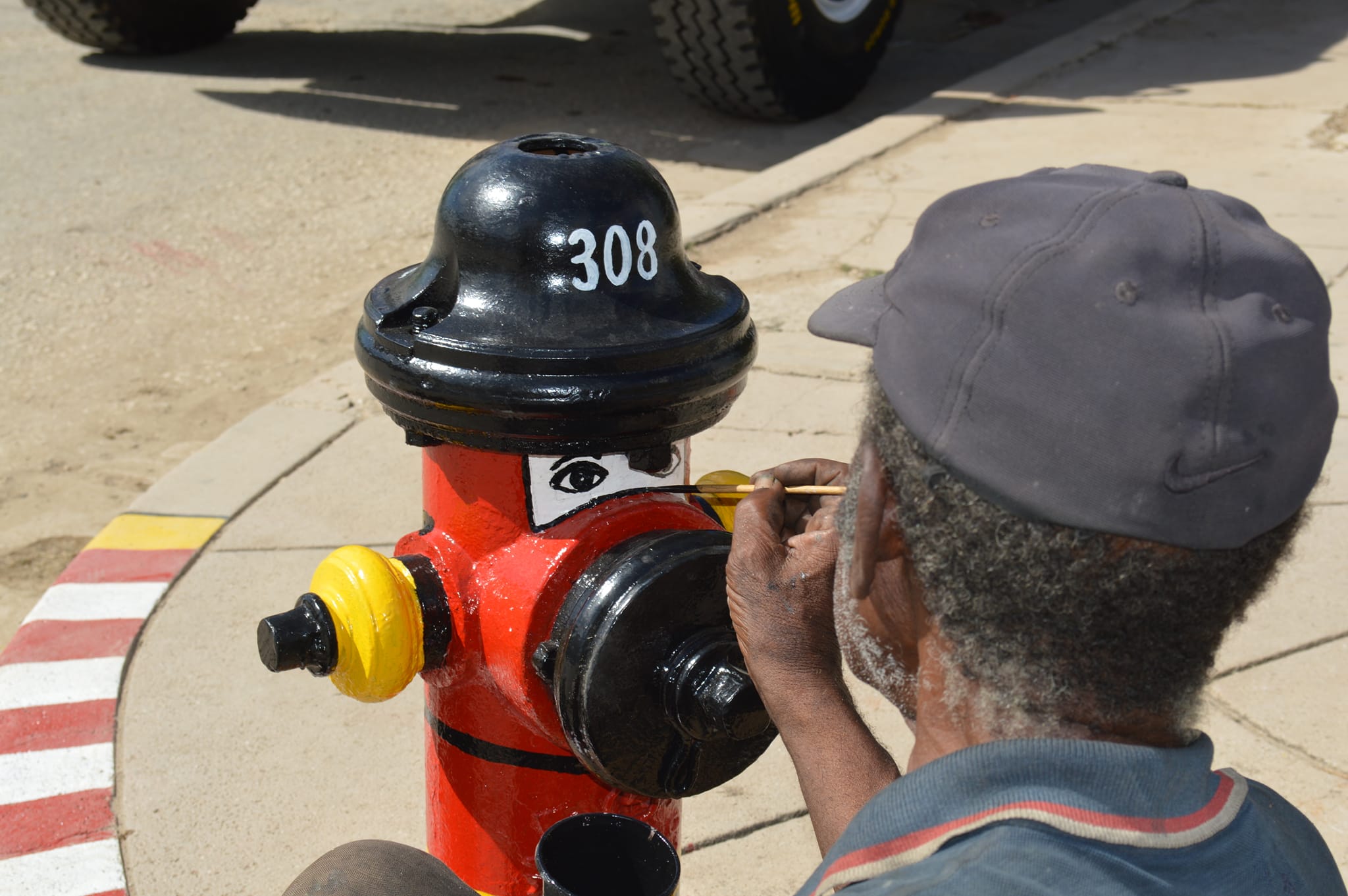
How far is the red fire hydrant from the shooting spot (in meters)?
1.42

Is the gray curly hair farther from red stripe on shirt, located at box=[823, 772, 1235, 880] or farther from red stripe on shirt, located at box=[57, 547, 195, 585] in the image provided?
red stripe on shirt, located at box=[57, 547, 195, 585]

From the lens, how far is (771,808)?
239cm

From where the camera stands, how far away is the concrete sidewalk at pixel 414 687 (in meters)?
2.33

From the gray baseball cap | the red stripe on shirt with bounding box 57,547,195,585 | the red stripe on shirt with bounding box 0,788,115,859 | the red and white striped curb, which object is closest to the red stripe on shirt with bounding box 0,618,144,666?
the red and white striped curb

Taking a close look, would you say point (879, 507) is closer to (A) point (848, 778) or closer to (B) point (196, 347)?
(A) point (848, 778)

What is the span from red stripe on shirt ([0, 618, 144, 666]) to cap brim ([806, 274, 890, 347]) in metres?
2.05

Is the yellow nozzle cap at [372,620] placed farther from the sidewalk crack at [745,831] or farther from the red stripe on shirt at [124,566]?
the red stripe on shirt at [124,566]

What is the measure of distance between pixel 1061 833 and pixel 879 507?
0.28 meters

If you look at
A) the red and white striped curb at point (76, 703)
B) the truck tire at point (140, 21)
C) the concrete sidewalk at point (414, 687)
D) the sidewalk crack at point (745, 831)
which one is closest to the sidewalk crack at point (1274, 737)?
the concrete sidewalk at point (414, 687)

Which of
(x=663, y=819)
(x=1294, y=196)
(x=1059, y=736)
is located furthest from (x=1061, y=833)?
(x=1294, y=196)

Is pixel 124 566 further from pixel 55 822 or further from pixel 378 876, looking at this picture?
pixel 378 876

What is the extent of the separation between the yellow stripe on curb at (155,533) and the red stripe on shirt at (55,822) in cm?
78

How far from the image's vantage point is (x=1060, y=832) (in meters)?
0.98

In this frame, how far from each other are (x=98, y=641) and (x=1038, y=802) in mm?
2273
